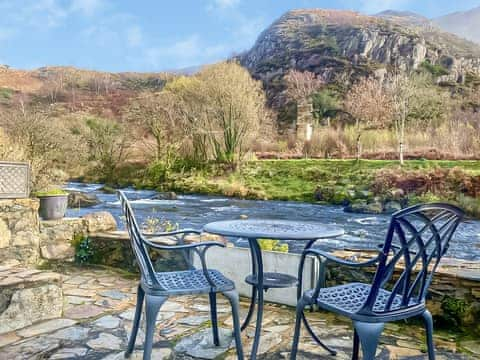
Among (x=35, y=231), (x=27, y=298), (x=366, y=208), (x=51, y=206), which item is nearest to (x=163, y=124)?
(x=366, y=208)

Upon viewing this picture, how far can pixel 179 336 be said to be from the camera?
1.91 meters

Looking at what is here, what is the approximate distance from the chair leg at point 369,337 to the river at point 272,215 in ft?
12.9

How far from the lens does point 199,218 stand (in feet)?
24.6

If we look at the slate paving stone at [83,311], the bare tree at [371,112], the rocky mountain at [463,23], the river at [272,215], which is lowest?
the river at [272,215]

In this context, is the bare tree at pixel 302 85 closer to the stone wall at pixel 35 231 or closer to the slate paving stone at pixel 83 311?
the stone wall at pixel 35 231

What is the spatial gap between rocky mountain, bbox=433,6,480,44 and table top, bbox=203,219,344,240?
33945 millimetres

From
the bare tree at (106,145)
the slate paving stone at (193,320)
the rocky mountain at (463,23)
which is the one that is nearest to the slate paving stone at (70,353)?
the slate paving stone at (193,320)

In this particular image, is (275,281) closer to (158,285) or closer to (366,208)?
(158,285)

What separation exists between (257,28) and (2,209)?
4074 cm

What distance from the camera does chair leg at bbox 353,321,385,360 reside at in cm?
115

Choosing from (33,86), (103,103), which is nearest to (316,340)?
(103,103)

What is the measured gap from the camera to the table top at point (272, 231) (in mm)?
1469

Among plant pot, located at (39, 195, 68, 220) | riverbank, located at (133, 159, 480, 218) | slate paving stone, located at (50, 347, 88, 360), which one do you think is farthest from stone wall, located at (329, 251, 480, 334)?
riverbank, located at (133, 159, 480, 218)

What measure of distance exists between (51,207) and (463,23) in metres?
40.5
